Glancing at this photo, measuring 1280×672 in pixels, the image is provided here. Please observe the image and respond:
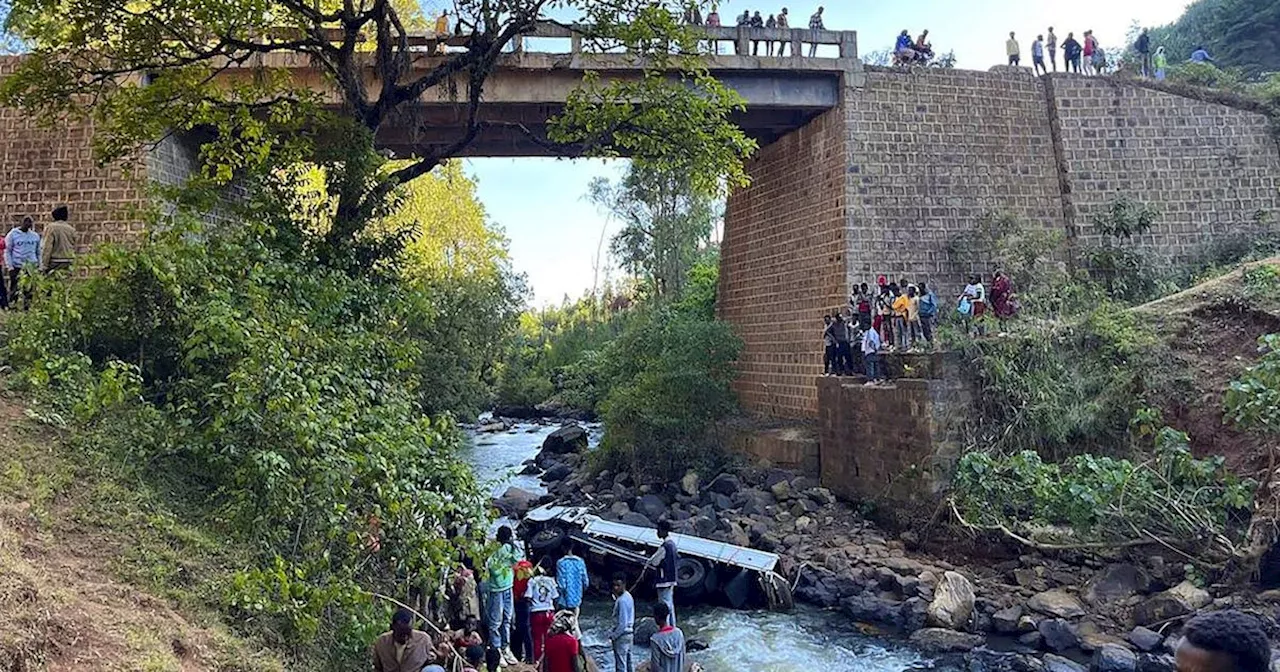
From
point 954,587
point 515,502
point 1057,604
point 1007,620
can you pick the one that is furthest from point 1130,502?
point 515,502

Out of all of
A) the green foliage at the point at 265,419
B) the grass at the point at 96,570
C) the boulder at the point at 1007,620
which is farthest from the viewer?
the boulder at the point at 1007,620

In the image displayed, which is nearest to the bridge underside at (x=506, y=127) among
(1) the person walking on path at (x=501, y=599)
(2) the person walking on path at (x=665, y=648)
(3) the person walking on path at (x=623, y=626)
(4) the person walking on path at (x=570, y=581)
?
(4) the person walking on path at (x=570, y=581)

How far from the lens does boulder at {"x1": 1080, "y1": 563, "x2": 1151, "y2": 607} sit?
11453mm

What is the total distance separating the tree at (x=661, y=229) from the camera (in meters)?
36.1

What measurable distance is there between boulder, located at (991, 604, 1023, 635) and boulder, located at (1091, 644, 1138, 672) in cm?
128

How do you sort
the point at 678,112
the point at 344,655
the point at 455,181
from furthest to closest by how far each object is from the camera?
the point at 455,181, the point at 678,112, the point at 344,655

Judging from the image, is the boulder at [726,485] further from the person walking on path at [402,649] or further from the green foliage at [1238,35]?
the green foliage at [1238,35]

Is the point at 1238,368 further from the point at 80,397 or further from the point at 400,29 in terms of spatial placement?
the point at 80,397

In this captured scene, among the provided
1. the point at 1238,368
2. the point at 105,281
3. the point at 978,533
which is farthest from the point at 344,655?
the point at 1238,368

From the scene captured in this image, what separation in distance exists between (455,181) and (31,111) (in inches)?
878

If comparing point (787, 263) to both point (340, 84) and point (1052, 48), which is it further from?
point (340, 84)

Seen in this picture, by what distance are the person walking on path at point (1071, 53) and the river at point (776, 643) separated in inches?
558

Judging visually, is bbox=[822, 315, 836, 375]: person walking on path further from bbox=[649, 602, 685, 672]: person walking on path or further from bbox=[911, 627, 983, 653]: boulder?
bbox=[649, 602, 685, 672]: person walking on path

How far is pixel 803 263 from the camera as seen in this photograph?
1859 centimetres
